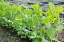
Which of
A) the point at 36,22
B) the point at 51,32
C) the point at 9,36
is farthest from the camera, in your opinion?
the point at 9,36

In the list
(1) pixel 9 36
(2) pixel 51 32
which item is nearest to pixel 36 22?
(2) pixel 51 32

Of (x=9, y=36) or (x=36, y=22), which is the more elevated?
(x=36, y=22)

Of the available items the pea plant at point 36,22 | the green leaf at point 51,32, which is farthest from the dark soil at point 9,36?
the green leaf at point 51,32

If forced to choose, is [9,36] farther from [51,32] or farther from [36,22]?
[51,32]

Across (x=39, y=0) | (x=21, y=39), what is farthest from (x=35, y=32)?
(x=39, y=0)

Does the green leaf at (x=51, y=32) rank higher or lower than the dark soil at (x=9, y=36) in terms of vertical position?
higher

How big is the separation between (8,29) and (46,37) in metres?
A: 0.87

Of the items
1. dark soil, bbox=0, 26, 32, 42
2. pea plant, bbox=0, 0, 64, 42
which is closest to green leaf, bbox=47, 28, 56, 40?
pea plant, bbox=0, 0, 64, 42

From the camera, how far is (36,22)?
3490mm

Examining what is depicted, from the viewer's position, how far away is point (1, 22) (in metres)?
4.11

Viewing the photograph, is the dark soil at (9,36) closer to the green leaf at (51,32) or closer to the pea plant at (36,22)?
the pea plant at (36,22)

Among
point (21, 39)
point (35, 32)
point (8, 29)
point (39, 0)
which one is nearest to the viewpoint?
point (35, 32)

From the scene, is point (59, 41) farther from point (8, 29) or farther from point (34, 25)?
point (8, 29)

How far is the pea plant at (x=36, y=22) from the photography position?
3.36 meters
